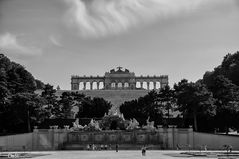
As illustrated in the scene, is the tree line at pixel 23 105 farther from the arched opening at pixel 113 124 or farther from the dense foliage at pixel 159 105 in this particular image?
the arched opening at pixel 113 124

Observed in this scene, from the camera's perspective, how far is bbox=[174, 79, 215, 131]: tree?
2336 inches

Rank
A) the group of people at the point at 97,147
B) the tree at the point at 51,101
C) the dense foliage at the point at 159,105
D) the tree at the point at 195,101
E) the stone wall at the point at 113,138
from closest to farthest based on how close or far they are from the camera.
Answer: the group of people at the point at 97,147, the stone wall at the point at 113,138, the tree at the point at 195,101, the dense foliage at the point at 159,105, the tree at the point at 51,101

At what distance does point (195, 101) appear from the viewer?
199 ft

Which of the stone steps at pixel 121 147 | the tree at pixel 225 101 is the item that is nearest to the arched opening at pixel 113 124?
the stone steps at pixel 121 147

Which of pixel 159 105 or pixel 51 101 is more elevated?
pixel 51 101

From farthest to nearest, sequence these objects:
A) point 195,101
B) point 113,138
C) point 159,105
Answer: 1. point 159,105
2. point 195,101
3. point 113,138

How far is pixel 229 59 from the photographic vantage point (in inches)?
3898

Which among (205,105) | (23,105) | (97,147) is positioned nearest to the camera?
(97,147)

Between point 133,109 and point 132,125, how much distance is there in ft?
55.7

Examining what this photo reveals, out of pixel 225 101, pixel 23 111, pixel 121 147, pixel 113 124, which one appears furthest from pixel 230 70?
pixel 23 111

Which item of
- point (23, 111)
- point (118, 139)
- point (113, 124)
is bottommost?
point (118, 139)

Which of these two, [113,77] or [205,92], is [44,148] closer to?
[205,92]

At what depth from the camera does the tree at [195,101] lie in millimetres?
59344

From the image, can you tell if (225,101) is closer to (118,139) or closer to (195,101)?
(195,101)
